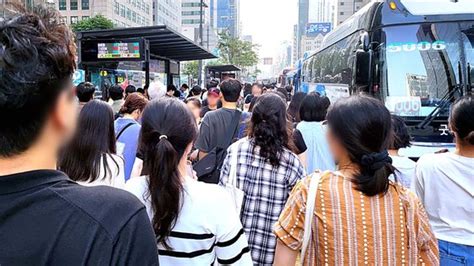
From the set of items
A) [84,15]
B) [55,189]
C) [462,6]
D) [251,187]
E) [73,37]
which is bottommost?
[251,187]

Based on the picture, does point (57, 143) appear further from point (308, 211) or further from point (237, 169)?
point (237, 169)

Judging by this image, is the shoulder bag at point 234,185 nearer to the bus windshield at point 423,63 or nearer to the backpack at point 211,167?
the backpack at point 211,167

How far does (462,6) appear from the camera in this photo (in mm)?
6574

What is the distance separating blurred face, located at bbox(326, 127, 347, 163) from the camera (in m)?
1.96

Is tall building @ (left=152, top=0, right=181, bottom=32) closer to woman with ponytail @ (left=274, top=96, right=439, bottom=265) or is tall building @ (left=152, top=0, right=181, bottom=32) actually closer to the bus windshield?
the bus windshield

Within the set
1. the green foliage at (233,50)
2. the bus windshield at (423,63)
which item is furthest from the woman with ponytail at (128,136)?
the green foliage at (233,50)

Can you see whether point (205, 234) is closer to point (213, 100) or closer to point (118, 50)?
point (213, 100)

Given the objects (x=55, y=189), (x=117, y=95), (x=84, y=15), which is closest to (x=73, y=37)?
(x=55, y=189)

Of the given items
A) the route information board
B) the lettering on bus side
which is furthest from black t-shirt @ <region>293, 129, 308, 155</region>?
the route information board

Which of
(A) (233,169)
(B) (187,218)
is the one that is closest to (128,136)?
(A) (233,169)

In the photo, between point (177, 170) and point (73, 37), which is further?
point (177, 170)

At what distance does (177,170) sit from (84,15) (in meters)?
73.4

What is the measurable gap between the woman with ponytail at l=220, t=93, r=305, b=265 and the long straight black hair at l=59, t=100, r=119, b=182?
0.87 metres

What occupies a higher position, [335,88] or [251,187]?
[335,88]
